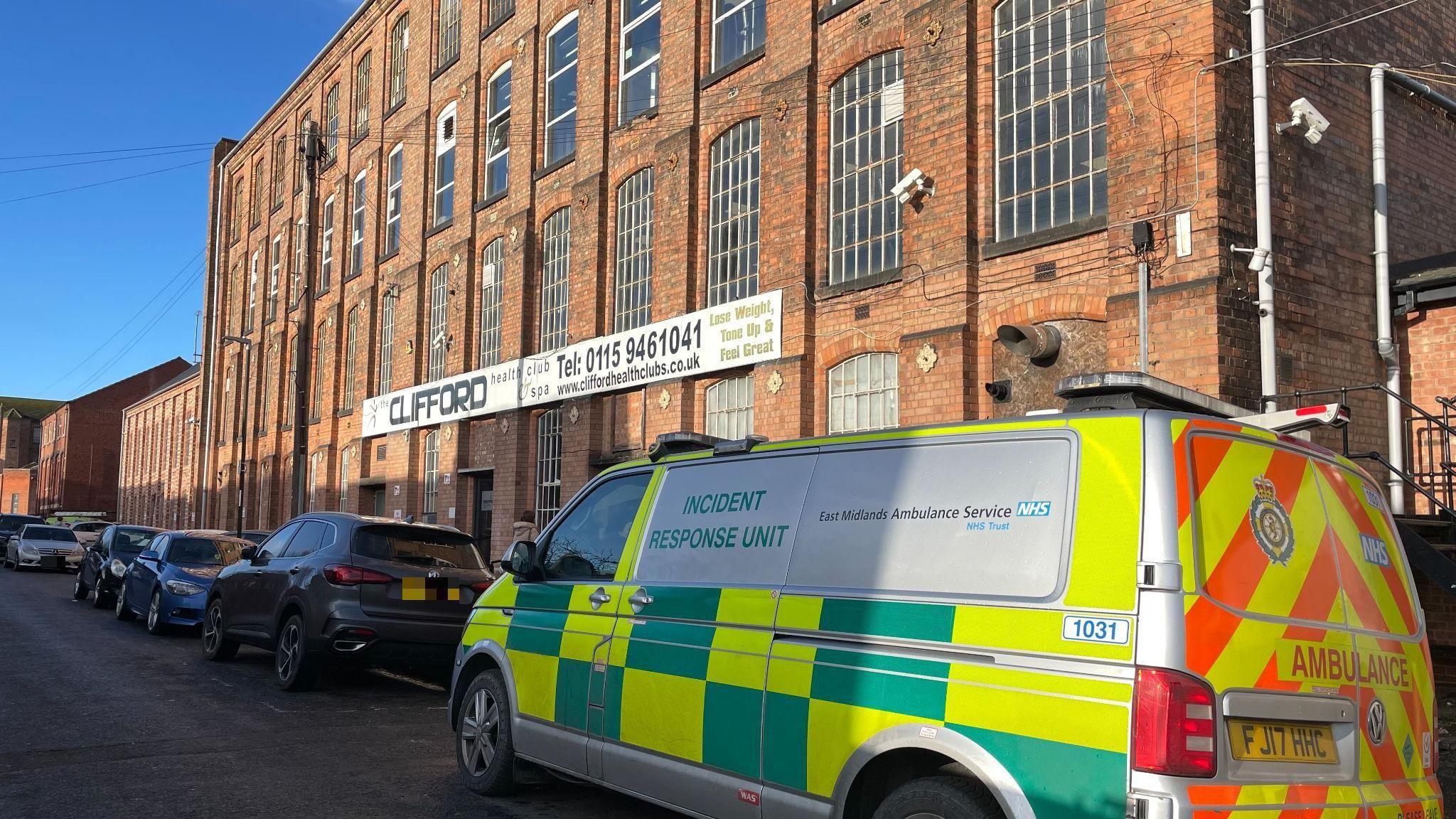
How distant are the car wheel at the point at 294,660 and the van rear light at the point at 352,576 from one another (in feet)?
2.09

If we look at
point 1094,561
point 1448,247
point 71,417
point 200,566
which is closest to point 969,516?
point 1094,561

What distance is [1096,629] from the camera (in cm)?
368

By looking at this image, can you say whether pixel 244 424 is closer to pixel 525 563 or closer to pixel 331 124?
pixel 331 124

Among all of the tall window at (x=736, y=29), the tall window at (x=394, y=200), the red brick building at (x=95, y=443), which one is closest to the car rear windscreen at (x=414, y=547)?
the tall window at (x=736, y=29)

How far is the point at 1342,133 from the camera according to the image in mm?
11078

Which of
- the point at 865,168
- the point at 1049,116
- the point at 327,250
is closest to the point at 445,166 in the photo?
the point at 327,250

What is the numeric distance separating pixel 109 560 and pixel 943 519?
18.2 metres

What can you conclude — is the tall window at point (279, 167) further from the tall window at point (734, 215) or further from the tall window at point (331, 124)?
the tall window at point (734, 215)

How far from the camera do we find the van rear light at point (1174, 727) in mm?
3439

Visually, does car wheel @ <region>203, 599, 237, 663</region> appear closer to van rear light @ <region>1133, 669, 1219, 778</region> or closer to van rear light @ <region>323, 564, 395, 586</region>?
van rear light @ <region>323, 564, 395, 586</region>

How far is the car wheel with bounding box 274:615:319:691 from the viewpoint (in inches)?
395

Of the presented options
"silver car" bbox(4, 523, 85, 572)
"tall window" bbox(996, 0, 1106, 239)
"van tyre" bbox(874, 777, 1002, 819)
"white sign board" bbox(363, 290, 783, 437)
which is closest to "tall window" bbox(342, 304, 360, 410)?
"white sign board" bbox(363, 290, 783, 437)

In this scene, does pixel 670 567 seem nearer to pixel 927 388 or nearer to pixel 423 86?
pixel 927 388

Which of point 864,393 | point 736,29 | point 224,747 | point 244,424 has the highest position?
point 736,29
